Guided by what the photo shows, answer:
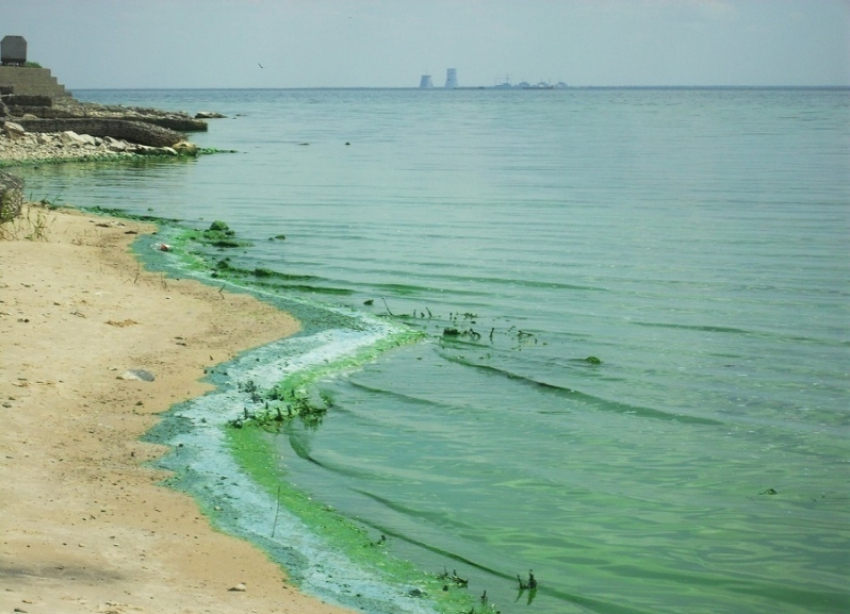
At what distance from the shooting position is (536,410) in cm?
1042

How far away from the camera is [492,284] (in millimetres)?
16344

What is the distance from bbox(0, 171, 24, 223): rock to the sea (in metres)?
2.16

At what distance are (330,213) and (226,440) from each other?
52.9ft

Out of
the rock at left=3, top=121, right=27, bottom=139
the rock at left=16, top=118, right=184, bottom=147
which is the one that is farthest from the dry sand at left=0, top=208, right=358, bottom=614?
the rock at left=16, top=118, right=184, bottom=147

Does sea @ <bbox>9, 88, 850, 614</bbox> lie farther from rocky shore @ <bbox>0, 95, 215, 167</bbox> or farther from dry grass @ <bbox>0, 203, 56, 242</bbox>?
rocky shore @ <bbox>0, 95, 215, 167</bbox>

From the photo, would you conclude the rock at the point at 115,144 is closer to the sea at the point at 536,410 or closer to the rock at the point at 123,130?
the rock at the point at 123,130

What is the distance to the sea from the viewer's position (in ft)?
23.6

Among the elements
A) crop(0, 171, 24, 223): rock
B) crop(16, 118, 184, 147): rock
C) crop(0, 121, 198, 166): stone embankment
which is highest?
crop(16, 118, 184, 147): rock

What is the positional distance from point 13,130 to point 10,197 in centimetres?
2336

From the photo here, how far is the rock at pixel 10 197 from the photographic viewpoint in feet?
56.4

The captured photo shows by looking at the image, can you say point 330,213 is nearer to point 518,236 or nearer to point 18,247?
point 518,236

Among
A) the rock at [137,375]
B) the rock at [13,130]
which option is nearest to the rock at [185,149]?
the rock at [13,130]

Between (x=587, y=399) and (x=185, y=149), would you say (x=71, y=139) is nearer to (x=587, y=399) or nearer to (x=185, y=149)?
(x=185, y=149)

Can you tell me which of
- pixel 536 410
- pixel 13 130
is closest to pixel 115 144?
pixel 13 130
